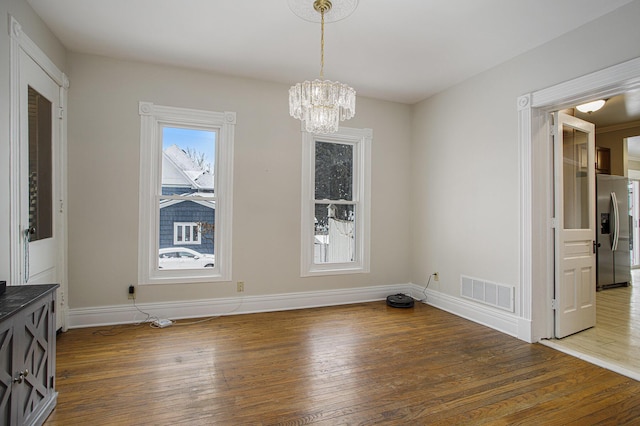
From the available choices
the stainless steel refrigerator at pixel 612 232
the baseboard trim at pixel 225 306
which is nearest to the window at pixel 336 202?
the baseboard trim at pixel 225 306

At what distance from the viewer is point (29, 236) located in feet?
9.03

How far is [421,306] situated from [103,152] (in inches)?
170

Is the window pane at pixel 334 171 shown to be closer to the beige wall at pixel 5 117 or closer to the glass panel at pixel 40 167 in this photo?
the glass panel at pixel 40 167

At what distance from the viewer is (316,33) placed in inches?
122

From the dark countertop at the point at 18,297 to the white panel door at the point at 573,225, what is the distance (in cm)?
426

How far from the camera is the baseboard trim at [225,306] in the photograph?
11.9 feet

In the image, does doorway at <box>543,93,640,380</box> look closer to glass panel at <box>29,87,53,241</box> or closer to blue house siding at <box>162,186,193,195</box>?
blue house siding at <box>162,186,193,195</box>

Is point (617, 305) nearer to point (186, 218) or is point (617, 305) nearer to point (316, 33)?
point (316, 33)

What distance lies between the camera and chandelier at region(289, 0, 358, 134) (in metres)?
2.47

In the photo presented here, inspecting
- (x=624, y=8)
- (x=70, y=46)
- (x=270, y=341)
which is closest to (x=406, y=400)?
(x=270, y=341)

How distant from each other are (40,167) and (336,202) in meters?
3.22

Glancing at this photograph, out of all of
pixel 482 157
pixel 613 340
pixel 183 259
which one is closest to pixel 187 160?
pixel 183 259

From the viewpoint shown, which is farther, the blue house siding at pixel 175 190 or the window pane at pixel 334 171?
the window pane at pixel 334 171

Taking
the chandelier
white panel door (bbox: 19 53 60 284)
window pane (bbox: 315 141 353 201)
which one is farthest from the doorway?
white panel door (bbox: 19 53 60 284)
